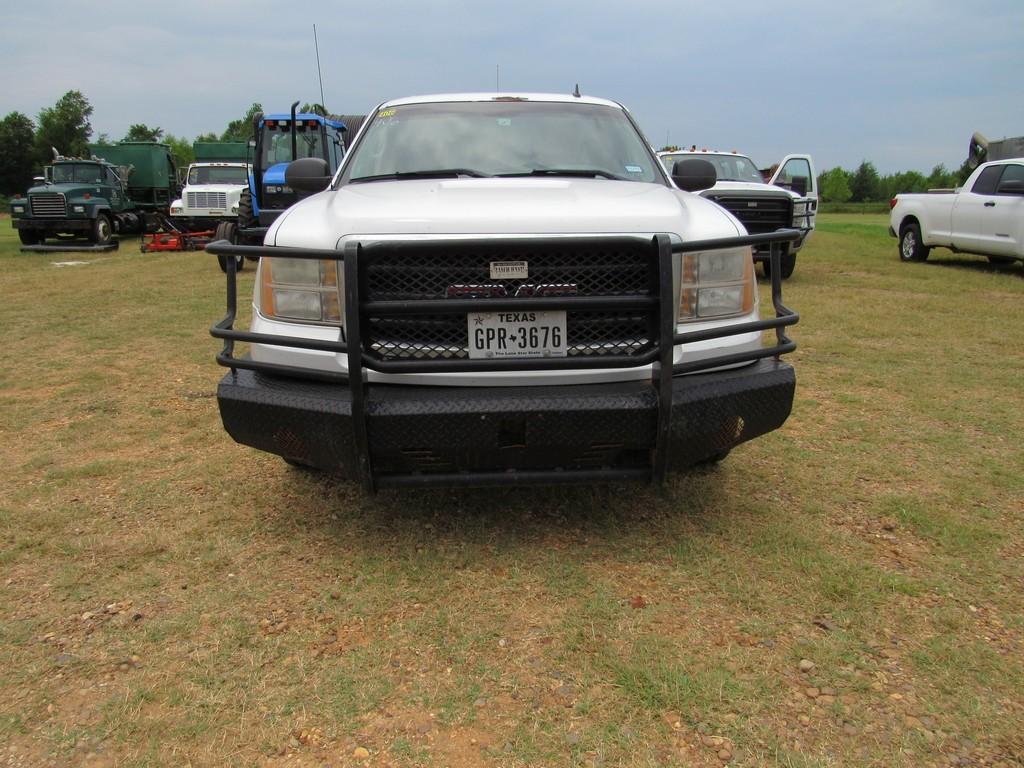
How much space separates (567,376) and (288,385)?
1032 mm

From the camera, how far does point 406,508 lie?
353cm

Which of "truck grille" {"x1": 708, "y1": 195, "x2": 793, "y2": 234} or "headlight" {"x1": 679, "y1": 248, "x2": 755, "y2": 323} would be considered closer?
"headlight" {"x1": 679, "y1": 248, "x2": 755, "y2": 323}

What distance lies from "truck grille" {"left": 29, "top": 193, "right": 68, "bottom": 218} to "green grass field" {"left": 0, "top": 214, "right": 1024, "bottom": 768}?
54.9ft

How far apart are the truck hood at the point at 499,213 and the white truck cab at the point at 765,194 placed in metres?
6.30

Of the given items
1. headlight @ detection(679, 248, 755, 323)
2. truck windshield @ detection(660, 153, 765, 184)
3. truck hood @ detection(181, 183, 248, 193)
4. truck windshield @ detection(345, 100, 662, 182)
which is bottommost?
headlight @ detection(679, 248, 755, 323)

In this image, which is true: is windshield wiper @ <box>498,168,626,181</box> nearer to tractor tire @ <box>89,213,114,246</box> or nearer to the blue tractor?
the blue tractor

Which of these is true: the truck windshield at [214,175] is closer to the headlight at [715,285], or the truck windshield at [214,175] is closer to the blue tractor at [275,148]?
the blue tractor at [275,148]

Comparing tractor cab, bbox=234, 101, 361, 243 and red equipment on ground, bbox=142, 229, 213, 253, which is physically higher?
tractor cab, bbox=234, 101, 361, 243

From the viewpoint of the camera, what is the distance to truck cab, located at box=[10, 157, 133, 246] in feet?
62.7

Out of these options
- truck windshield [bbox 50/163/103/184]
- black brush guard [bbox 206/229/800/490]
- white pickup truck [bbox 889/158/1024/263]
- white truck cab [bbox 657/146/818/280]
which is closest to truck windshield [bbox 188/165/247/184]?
truck windshield [bbox 50/163/103/184]

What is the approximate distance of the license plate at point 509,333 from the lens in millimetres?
2764

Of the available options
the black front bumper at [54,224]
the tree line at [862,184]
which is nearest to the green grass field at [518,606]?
the black front bumper at [54,224]

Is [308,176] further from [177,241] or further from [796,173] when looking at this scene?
[177,241]

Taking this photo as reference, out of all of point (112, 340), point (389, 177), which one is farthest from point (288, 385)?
point (112, 340)
